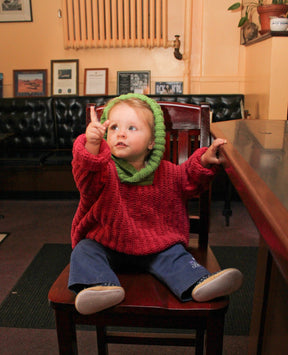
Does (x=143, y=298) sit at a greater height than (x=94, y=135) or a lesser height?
lesser

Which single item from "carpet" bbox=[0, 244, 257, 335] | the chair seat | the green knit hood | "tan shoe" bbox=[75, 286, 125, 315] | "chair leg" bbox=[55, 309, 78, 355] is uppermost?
the green knit hood

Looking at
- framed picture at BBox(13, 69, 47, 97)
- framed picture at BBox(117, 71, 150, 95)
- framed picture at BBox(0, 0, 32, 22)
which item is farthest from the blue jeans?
framed picture at BBox(0, 0, 32, 22)

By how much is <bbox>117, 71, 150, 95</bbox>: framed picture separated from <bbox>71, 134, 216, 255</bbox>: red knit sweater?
121 inches

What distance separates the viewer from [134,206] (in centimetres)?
109

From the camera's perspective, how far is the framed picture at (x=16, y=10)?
404 cm

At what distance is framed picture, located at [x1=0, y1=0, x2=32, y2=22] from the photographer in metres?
4.04

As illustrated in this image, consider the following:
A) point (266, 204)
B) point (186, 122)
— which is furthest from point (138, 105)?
point (266, 204)

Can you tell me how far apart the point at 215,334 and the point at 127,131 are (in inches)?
23.8

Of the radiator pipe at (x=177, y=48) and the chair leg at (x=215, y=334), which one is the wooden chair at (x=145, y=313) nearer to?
the chair leg at (x=215, y=334)

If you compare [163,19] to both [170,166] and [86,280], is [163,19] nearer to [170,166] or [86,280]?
[170,166]

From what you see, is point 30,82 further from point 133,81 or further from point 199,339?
point 199,339

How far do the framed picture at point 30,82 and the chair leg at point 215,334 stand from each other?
381cm

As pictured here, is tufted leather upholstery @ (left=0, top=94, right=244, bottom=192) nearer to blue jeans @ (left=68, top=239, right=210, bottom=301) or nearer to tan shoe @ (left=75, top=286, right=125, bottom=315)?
blue jeans @ (left=68, top=239, right=210, bottom=301)

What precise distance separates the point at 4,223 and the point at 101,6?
2.53 metres
